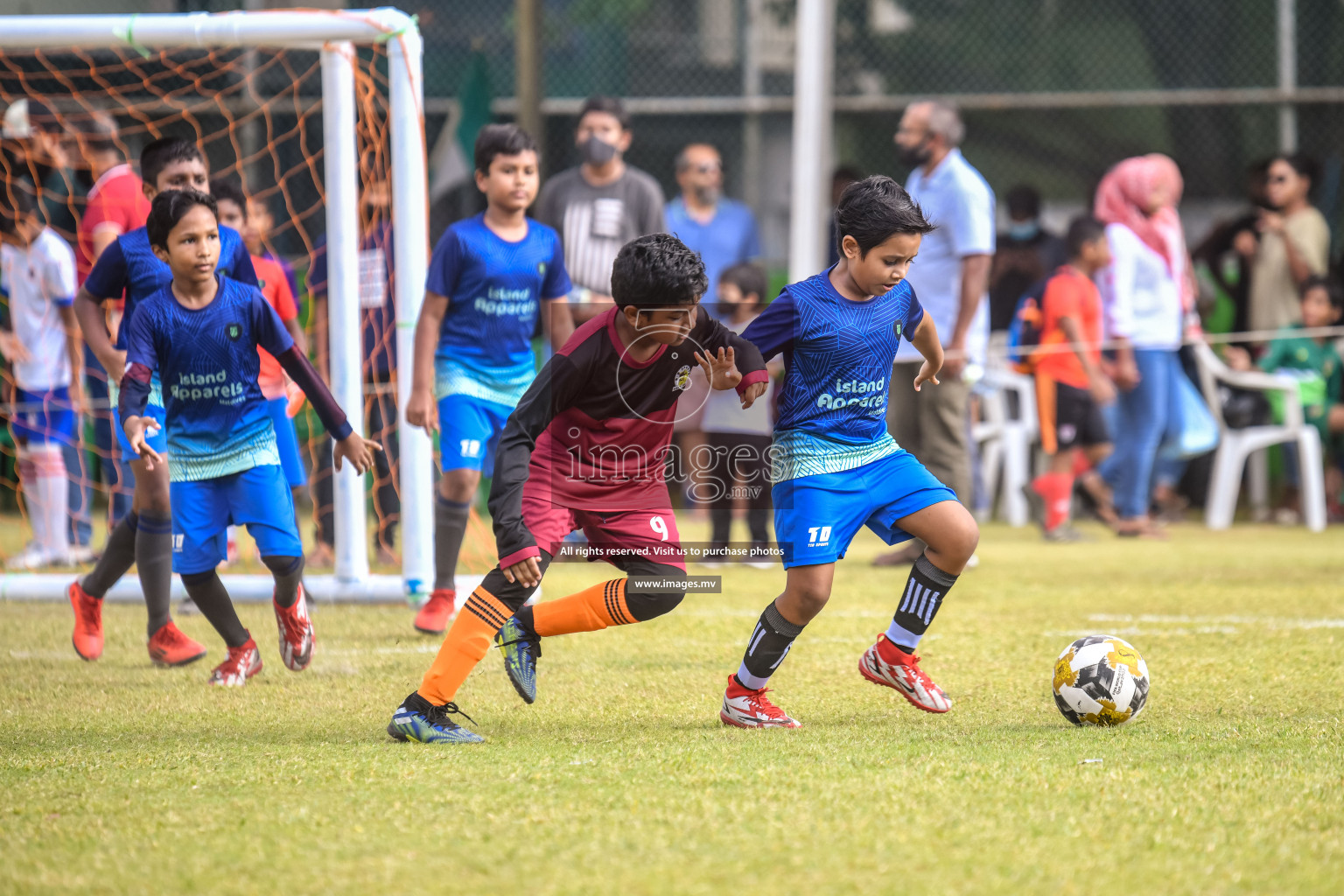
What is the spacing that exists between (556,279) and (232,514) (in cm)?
159

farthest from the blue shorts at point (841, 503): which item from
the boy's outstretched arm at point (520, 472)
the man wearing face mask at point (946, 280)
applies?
the man wearing face mask at point (946, 280)

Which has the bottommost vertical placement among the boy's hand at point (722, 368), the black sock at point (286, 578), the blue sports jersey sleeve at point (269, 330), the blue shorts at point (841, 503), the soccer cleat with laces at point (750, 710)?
the soccer cleat with laces at point (750, 710)

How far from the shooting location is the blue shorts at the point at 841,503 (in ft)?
12.2

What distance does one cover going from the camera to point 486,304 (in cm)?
524

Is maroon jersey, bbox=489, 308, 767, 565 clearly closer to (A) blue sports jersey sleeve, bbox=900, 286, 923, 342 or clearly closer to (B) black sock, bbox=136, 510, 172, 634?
(A) blue sports jersey sleeve, bbox=900, 286, 923, 342

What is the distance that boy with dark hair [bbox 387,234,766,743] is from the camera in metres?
3.46

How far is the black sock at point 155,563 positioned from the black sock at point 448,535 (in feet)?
3.34

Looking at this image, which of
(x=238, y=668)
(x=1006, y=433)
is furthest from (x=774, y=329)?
(x=1006, y=433)

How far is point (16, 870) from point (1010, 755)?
2130 mm

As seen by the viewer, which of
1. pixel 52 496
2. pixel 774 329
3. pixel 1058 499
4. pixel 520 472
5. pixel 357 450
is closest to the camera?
pixel 520 472

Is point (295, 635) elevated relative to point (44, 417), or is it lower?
lower

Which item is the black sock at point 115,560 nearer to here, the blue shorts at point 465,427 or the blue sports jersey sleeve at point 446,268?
the blue shorts at point 465,427

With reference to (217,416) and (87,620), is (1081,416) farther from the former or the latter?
(87,620)

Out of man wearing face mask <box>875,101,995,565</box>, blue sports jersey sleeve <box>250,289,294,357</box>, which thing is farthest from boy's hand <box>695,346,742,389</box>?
man wearing face mask <box>875,101,995,565</box>
